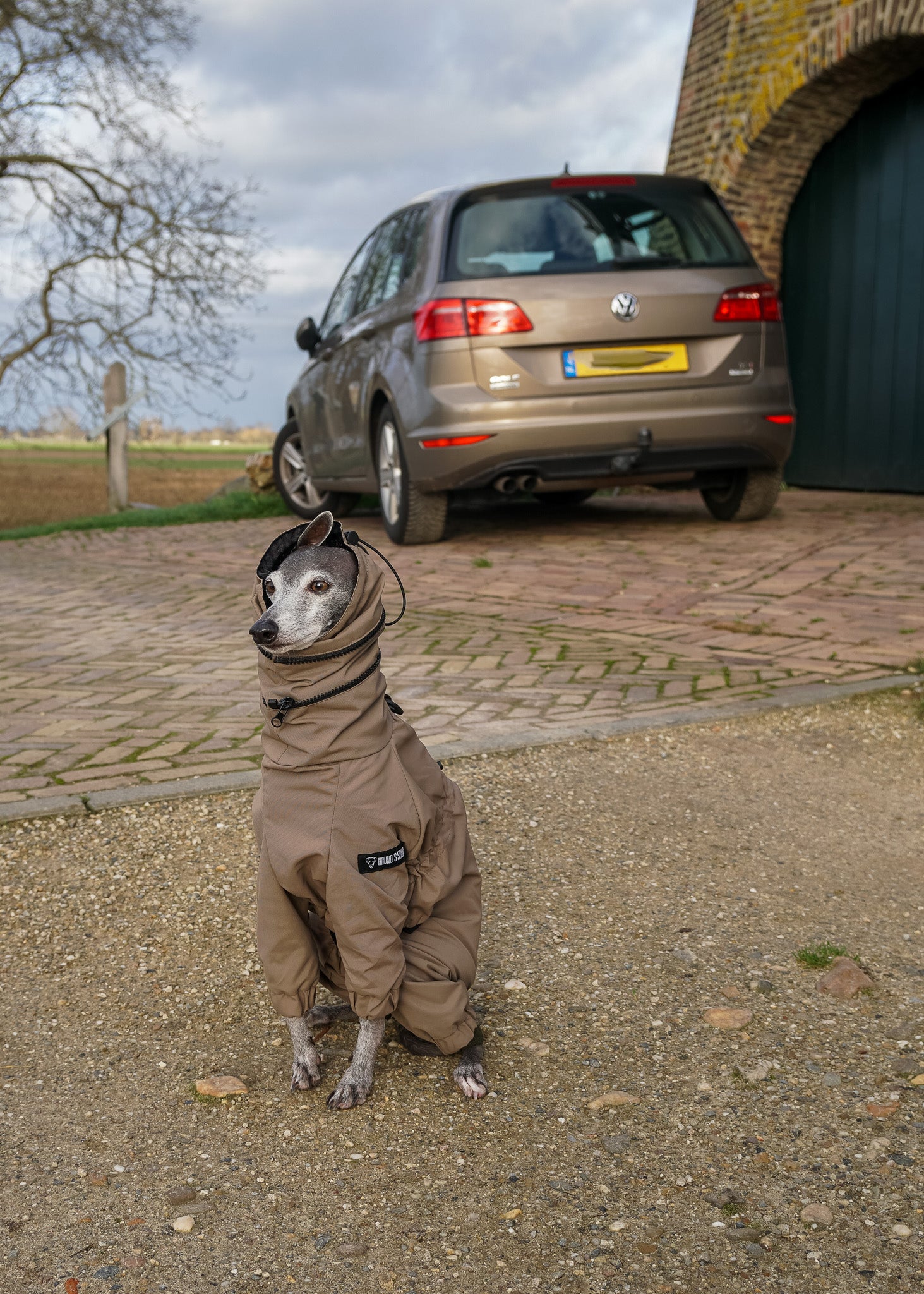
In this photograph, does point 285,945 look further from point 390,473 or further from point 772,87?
point 772,87

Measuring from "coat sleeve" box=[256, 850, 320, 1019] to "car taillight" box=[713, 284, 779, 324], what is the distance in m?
6.23

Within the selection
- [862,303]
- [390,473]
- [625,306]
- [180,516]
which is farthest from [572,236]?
[180,516]

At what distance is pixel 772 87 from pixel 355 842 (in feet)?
34.7

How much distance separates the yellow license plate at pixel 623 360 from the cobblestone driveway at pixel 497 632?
1.14 meters

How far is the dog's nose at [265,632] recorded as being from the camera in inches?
85.1

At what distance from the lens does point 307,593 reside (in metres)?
2.22

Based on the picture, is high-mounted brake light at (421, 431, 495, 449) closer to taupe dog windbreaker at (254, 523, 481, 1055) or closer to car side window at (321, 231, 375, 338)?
car side window at (321, 231, 375, 338)

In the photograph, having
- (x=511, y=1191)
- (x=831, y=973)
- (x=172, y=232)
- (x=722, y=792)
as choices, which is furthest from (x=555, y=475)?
(x=172, y=232)

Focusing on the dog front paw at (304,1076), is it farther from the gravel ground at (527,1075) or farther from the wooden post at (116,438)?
the wooden post at (116,438)

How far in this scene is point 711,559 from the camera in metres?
7.63

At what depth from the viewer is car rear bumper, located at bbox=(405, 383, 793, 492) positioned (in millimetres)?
7656

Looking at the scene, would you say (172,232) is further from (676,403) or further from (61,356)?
(676,403)

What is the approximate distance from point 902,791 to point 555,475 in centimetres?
412

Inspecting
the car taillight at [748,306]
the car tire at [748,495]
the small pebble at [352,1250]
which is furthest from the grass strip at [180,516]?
the small pebble at [352,1250]
